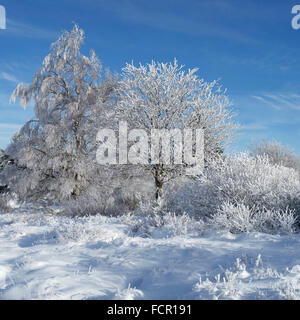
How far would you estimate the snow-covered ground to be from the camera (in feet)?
9.60

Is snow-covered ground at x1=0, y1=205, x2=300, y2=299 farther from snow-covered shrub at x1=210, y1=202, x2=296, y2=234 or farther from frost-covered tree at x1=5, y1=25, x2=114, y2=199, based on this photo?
frost-covered tree at x1=5, y1=25, x2=114, y2=199

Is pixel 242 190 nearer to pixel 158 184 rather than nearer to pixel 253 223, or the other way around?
pixel 253 223

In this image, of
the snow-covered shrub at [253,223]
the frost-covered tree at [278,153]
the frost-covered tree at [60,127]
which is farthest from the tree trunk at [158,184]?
the frost-covered tree at [278,153]

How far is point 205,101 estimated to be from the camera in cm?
1207

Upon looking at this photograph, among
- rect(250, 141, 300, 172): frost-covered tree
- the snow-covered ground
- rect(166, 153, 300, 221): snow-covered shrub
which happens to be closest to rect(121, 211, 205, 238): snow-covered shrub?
the snow-covered ground

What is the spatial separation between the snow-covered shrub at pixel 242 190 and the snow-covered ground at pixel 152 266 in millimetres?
1711

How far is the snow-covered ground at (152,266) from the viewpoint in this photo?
2.93 metres

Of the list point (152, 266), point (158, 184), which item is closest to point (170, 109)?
point (158, 184)

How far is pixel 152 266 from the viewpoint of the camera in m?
3.73

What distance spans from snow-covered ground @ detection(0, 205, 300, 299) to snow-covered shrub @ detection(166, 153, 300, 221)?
5.61ft

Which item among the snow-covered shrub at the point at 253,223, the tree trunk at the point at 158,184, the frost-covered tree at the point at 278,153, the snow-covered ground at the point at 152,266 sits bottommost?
the snow-covered ground at the point at 152,266

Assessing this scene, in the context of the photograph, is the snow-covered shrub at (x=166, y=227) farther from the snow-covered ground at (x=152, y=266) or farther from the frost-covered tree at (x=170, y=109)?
the frost-covered tree at (x=170, y=109)
